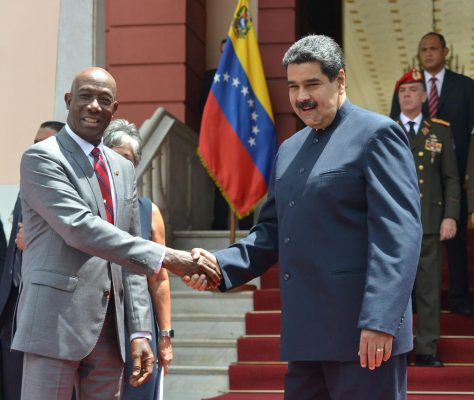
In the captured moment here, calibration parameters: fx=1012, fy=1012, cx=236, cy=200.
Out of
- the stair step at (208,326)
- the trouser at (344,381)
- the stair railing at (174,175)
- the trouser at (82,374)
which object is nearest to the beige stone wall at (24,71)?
the stair railing at (174,175)

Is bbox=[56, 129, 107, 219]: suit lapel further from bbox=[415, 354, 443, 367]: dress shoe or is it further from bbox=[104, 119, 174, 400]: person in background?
bbox=[415, 354, 443, 367]: dress shoe

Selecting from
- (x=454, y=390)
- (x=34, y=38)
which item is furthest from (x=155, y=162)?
(x=454, y=390)

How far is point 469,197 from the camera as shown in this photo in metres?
6.59

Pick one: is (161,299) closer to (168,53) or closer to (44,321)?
(44,321)

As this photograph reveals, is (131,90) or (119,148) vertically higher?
(131,90)

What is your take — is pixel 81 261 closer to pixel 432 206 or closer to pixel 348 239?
pixel 348 239

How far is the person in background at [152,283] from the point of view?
165 inches

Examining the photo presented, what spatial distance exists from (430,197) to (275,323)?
57.3 inches

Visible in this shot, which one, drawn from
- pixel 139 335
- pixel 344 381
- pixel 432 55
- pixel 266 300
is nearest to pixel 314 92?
pixel 344 381

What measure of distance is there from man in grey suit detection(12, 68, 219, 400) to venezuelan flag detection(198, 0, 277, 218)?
15.4 feet

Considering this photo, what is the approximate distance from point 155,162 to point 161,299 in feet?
13.6

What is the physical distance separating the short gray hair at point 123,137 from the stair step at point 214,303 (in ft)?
10.6

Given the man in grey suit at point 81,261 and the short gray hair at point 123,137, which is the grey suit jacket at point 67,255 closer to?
the man in grey suit at point 81,261

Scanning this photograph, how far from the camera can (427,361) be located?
21.1ft
